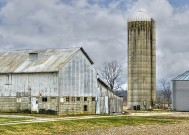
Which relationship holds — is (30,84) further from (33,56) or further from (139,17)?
(139,17)

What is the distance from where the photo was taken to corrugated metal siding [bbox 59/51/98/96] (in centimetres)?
6375

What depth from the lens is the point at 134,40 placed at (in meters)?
98.5

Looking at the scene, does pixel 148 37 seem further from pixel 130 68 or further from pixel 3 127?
pixel 3 127

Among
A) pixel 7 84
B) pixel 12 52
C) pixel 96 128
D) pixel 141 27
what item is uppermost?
pixel 141 27

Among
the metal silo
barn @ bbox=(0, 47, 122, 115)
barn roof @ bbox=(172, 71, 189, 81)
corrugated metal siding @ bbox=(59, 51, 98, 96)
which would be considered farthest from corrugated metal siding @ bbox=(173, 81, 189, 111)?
corrugated metal siding @ bbox=(59, 51, 98, 96)

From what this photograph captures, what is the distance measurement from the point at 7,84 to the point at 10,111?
3665 millimetres

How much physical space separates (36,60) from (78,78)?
22.5ft

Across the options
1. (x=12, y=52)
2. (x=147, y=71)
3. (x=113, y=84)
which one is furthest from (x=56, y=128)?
(x=113, y=84)

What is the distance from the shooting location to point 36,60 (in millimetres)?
68188

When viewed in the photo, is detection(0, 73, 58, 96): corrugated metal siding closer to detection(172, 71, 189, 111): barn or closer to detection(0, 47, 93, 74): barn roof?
detection(0, 47, 93, 74): barn roof

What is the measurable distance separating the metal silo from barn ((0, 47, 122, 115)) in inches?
1164

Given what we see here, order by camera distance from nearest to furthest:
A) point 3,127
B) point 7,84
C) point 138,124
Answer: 1. point 3,127
2. point 138,124
3. point 7,84

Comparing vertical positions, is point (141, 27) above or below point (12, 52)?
above

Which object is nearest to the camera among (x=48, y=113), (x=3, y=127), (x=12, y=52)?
(x=3, y=127)
